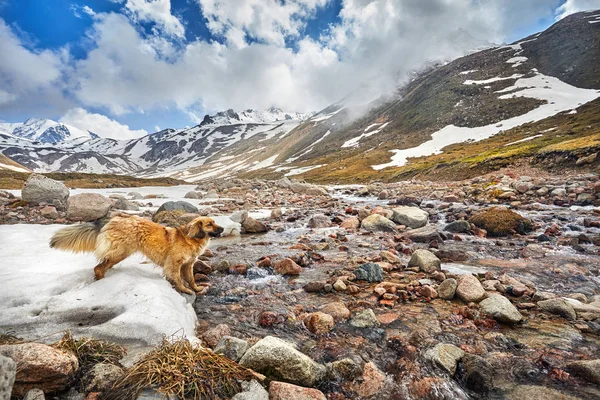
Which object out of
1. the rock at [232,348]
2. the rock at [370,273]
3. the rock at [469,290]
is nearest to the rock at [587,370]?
the rock at [469,290]

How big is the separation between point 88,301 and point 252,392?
3779 millimetres

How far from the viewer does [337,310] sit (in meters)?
5.88

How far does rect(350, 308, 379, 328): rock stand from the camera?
5418 millimetres

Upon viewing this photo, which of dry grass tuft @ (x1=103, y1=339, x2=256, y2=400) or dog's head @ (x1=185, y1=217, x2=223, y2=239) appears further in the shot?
dog's head @ (x1=185, y1=217, x2=223, y2=239)

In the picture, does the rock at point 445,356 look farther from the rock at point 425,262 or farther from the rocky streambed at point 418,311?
the rock at point 425,262

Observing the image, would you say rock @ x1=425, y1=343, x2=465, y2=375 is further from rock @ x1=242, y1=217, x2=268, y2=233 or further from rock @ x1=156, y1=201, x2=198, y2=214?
rock @ x1=156, y1=201, x2=198, y2=214

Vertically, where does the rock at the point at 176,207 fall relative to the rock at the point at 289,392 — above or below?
above

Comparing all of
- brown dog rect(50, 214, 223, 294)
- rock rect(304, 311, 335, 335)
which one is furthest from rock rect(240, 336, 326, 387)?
brown dog rect(50, 214, 223, 294)

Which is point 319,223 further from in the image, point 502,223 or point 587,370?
point 587,370

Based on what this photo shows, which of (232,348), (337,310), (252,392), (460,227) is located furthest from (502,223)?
(252,392)

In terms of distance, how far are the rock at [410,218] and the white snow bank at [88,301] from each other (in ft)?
41.4

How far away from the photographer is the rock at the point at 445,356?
4.11m

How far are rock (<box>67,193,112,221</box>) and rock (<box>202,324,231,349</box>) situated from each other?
50.1 ft

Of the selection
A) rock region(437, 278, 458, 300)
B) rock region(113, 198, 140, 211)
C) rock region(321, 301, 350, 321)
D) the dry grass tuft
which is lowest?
rock region(437, 278, 458, 300)
